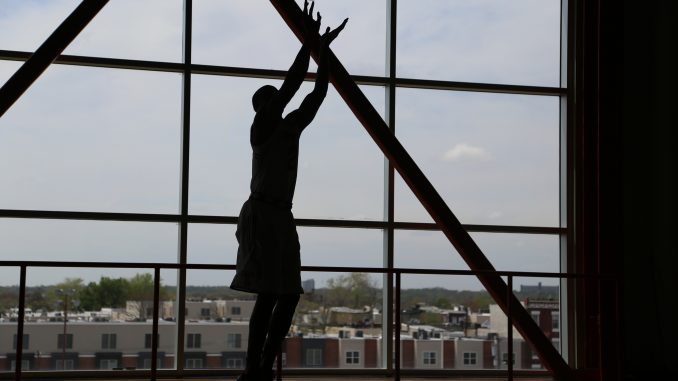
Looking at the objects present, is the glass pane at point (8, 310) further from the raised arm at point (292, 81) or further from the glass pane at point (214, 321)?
the raised arm at point (292, 81)

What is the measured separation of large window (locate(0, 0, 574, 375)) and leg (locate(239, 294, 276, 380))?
7.92ft

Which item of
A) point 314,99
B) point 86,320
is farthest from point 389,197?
point 314,99

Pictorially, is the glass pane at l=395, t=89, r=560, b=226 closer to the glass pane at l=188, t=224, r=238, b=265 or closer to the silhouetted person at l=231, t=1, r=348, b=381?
the glass pane at l=188, t=224, r=238, b=265

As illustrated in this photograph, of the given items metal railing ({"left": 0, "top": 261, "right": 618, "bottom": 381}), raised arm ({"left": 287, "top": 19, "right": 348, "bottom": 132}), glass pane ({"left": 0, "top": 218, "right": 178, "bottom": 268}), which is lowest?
metal railing ({"left": 0, "top": 261, "right": 618, "bottom": 381})

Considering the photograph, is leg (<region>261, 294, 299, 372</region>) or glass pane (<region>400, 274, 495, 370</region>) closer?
leg (<region>261, 294, 299, 372</region>)

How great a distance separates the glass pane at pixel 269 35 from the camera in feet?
26.8

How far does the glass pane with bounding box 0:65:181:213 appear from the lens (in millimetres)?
7797

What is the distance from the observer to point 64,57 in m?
7.84

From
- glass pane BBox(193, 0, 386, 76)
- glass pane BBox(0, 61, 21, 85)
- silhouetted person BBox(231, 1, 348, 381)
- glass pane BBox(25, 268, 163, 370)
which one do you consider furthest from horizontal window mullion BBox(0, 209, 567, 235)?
silhouetted person BBox(231, 1, 348, 381)

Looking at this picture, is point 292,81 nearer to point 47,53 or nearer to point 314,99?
point 314,99

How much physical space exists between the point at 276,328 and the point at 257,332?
11cm

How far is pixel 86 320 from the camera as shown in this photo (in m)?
7.74
